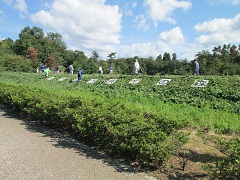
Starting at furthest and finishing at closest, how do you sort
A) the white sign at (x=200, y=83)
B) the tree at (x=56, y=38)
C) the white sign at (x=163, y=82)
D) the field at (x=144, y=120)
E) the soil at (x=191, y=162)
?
the tree at (x=56, y=38)
the white sign at (x=163, y=82)
the white sign at (x=200, y=83)
the field at (x=144, y=120)
the soil at (x=191, y=162)

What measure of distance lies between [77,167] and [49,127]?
318 centimetres

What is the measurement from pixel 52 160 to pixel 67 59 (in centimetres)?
7445

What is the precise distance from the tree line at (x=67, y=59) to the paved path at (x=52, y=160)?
122 feet

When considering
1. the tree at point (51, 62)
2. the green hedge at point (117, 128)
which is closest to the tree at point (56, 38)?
the tree at point (51, 62)

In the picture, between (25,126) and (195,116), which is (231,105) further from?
(25,126)

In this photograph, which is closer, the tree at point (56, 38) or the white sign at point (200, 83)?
the white sign at point (200, 83)

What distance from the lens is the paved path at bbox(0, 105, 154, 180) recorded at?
12.6 feet

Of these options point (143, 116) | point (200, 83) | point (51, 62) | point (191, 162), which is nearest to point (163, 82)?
point (200, 83)

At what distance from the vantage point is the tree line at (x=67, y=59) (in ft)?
139

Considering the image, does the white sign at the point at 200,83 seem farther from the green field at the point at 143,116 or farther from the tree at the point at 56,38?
the tree at the point at 56,38

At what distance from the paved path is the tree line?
37045 millimetres

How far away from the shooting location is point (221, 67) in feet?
142

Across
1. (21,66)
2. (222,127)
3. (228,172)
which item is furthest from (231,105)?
(21,66)

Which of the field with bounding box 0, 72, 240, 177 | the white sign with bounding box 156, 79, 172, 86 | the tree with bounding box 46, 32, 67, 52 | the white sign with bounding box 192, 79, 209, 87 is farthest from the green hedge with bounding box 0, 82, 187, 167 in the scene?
the tree with bounding box 46, 32, 67, 52
